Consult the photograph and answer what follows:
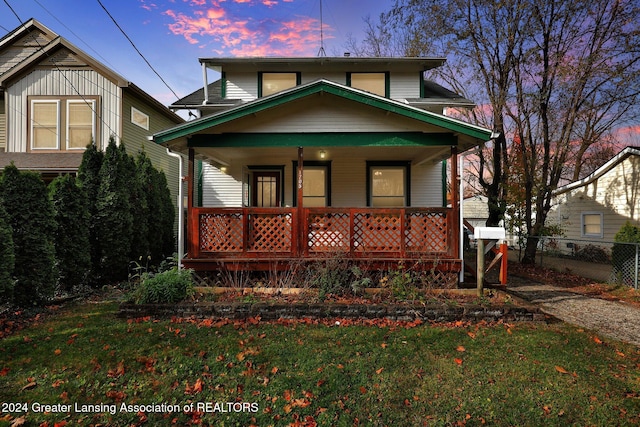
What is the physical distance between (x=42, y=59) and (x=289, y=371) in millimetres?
15195

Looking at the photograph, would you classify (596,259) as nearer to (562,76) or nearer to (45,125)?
(562,76)

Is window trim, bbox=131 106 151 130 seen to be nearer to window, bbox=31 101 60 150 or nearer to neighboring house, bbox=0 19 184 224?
neighboring house, bbox=0 19 184 224

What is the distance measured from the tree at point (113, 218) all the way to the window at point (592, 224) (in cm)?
1852

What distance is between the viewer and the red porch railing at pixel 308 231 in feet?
22.7

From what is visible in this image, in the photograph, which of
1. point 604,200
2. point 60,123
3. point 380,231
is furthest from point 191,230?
point 604,200

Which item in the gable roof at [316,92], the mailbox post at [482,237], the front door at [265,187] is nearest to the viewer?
the mailbox post at [482,237]

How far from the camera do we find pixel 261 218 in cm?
704

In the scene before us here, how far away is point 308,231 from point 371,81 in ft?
21.6

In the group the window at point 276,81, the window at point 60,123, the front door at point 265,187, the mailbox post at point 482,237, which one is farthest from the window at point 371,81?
the window at point 60,123

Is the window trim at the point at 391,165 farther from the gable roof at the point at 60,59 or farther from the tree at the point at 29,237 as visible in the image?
the gable roof at the point at 60,59

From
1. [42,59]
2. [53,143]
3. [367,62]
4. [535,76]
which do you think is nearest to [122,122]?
[53,143]

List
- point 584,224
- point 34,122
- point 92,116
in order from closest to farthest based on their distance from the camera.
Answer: point 92,116 < point 34,122 < point 584,224

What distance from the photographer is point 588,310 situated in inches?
250

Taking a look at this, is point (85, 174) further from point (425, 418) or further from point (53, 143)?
point (425, 418)
